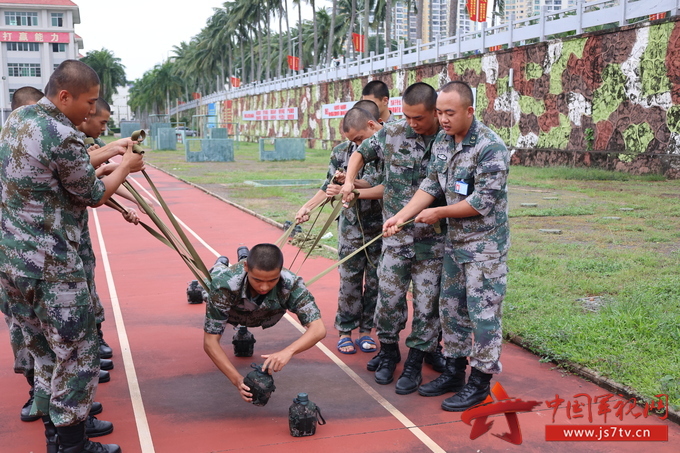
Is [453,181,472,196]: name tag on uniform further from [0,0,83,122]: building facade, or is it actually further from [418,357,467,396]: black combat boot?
[0,0,83,122]: building facade

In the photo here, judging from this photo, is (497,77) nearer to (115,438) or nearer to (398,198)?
(398,198)

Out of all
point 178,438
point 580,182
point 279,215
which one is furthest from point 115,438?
point 580,182

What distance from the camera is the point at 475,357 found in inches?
163

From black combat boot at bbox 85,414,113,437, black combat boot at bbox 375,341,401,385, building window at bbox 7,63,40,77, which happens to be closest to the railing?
black combat boot at bbox 375,341,401,385

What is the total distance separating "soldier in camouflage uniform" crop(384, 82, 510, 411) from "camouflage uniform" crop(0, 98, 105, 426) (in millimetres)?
1853

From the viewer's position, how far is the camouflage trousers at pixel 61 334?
3.33 meters

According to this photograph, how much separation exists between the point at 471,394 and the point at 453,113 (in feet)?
5.55

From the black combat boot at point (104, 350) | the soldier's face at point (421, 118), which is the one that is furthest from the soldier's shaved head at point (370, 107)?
the black combat boot at point (104, 350)

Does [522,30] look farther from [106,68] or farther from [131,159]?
[106,68]

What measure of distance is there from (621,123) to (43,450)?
54.4 feet

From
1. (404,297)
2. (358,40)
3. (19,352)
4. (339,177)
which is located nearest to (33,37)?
(358,40)

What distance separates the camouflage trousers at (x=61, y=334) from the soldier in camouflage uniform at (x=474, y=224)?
1.86 meters

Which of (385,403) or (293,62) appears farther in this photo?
(293,62)

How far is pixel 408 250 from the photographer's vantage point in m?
4.55
